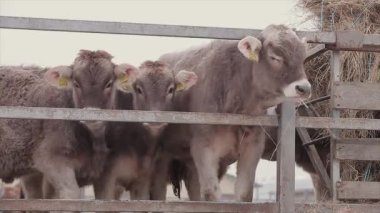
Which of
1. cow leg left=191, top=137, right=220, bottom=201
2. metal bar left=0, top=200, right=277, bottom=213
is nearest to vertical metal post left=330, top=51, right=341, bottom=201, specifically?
metal bar left=0, top=200, right=277, bottom=213

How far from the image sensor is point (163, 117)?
706 cm

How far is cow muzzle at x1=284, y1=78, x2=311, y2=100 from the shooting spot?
7707mm

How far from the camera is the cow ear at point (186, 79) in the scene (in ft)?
29.8

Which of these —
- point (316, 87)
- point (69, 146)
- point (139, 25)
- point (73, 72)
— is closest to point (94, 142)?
point (69, 146)

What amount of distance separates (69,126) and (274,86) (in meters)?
2.48

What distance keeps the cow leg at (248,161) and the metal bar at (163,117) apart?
1414 mm

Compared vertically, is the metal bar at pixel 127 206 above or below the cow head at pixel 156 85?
below

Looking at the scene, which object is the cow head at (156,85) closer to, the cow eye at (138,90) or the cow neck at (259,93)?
the cow eye at (138,90)

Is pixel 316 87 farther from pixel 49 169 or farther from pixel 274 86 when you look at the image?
pixel 49 169

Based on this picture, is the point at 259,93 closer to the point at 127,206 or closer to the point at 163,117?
the point at 163,117

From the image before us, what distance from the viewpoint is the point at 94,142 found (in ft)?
29.5

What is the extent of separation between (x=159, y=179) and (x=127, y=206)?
2.79 m

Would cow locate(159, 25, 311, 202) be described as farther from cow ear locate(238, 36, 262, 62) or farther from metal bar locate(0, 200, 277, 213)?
metal bar locate(0, 200, 277, 213)

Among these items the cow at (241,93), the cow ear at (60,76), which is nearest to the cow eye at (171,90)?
the cow at (241,93)
